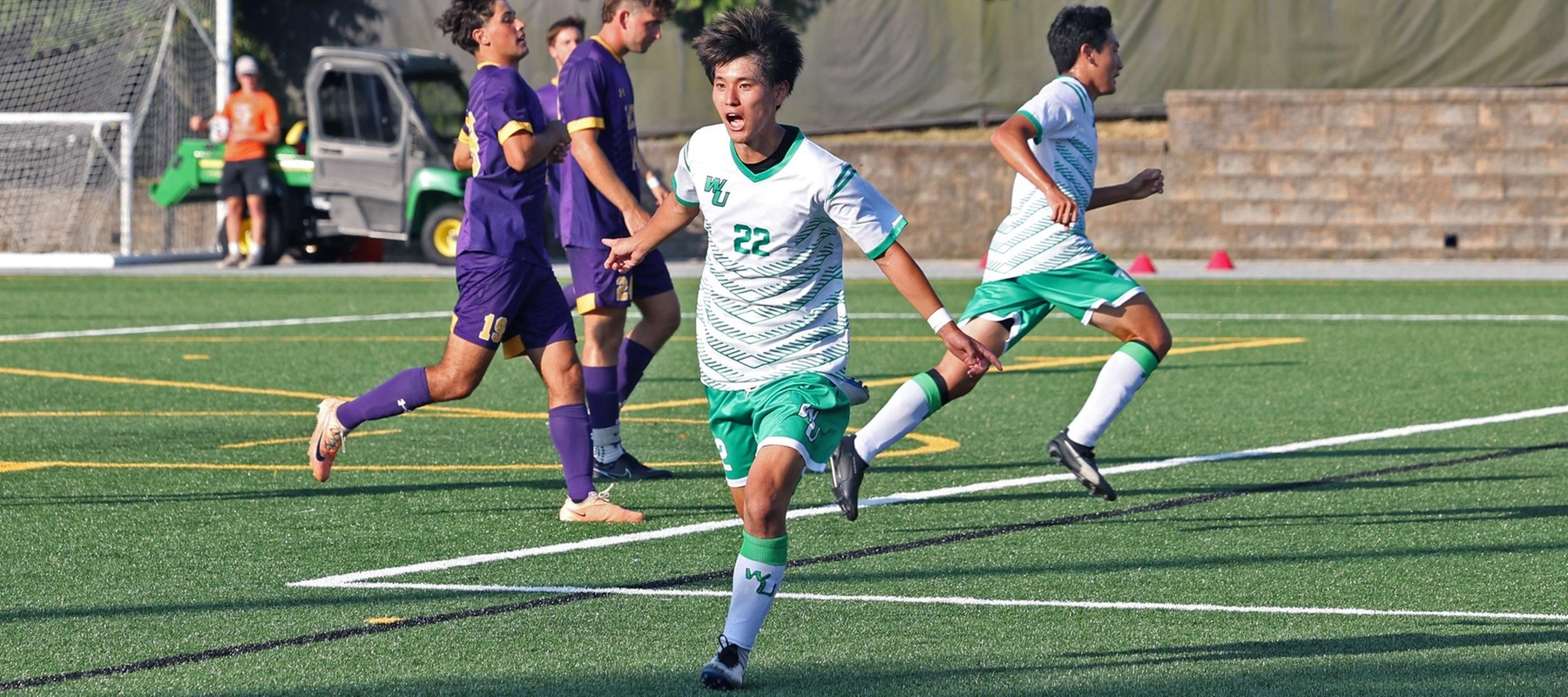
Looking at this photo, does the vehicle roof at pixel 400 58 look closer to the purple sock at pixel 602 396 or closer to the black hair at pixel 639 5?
the black hair at pixel 639 5

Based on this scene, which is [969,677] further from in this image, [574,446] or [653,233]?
[574,446]

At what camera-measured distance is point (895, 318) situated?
1739 centimetres

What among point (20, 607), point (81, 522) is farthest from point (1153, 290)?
point (20, 607)

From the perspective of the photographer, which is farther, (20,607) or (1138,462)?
(1138,462)

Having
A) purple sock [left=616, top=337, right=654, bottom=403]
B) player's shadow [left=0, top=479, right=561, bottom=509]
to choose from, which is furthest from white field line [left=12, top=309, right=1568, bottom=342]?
player's shadow [left=0, top=479, right=561, bottom=509]

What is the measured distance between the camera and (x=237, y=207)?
24031mm

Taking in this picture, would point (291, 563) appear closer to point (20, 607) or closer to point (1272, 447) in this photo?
point (20, 607)

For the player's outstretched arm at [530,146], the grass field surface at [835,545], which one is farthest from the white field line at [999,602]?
the player's outstretched arm at [530,146]

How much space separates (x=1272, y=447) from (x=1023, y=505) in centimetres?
208

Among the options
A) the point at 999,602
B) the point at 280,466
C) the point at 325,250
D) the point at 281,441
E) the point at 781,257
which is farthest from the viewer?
the point at 325,250

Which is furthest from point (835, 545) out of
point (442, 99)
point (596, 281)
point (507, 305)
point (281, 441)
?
point (442, 99)

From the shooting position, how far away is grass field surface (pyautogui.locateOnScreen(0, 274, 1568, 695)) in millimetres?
5293

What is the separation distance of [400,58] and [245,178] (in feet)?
7.14

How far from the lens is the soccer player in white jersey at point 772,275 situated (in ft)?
17.1
